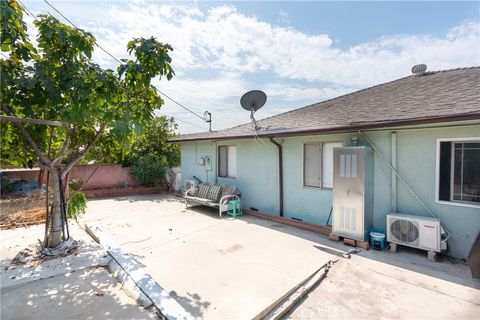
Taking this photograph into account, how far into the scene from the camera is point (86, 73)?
3.96 meters

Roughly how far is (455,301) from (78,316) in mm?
4910

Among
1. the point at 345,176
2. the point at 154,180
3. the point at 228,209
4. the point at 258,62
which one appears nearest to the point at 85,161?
the point at 154,180

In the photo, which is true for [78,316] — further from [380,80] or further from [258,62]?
[380,80]

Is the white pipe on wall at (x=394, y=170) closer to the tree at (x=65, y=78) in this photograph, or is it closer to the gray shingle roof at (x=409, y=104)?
the gray shingle roof at (x=409, y=104)

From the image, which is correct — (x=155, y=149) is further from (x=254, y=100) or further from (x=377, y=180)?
(x=377, y=180)

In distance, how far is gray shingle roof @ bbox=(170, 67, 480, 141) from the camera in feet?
14.5

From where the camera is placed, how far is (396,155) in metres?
5.15

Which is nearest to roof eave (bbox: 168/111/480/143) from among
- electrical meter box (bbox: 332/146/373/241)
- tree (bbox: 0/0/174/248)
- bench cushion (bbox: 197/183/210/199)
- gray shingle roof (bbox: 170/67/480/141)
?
gray shingle roof (bbox: 170/67/480/141)

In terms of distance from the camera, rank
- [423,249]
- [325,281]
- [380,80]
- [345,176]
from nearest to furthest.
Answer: [325,281]
[423,249]
[345,176]
[380,80]

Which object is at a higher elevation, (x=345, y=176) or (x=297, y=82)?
(x=297, y=82)

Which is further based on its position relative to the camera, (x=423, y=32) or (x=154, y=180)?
(x=154, y=180)

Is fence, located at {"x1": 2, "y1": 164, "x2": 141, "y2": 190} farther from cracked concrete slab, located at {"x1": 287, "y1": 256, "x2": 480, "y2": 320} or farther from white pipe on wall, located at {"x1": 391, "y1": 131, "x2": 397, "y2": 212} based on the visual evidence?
white pipe on wall, located at {"x1": 391, "y1": 131, "x2": 397, "y2": 212}

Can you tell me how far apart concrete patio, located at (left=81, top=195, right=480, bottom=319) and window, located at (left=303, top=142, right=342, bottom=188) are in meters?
1.43

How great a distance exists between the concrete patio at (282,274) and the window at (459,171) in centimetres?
133
